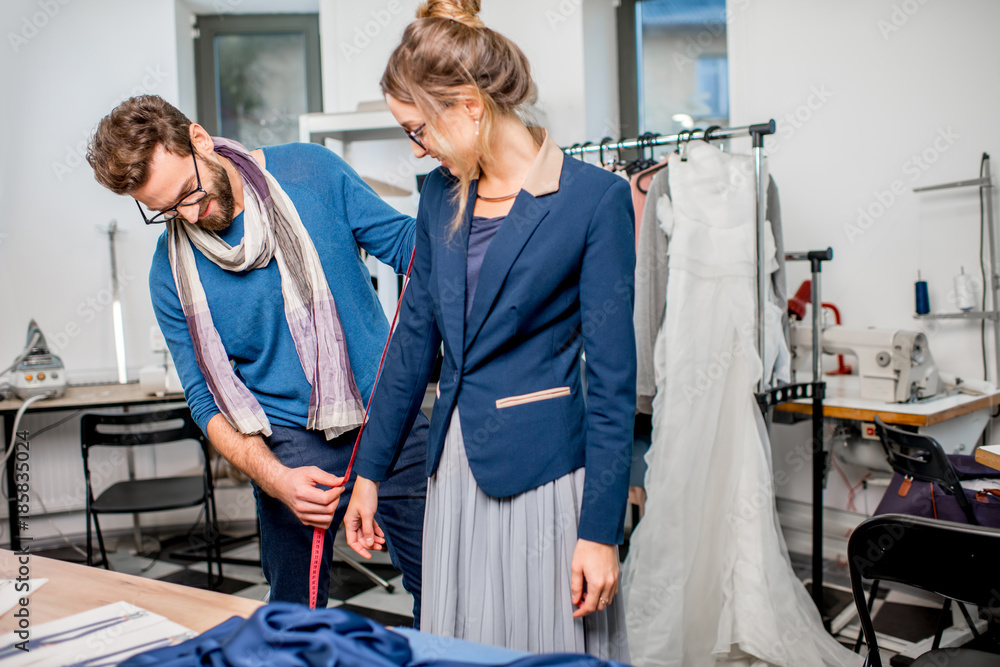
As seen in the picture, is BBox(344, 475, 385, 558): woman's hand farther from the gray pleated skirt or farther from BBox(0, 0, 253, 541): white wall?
BBox(0, 0, 253, 541): white wall

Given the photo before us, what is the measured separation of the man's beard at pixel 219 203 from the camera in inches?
58.5

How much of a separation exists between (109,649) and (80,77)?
3597 millimetres

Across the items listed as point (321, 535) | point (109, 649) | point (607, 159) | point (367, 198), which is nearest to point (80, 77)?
point (607, 159)

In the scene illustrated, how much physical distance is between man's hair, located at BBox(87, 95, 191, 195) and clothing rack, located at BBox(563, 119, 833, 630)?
156 cm

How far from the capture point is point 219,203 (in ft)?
4.89

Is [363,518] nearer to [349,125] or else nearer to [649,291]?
[649,291]

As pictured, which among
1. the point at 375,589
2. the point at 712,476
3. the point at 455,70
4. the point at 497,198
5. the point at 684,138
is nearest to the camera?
the point at 455,70

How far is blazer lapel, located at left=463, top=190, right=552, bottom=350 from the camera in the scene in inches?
43.0

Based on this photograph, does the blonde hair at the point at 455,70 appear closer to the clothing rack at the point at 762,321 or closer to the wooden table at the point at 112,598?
the wooden table at the point at 112,598

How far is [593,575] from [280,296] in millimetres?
891

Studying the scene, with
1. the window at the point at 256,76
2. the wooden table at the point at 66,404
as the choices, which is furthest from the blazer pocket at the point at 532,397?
the window at the point at 256,76

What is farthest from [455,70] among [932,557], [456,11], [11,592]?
[932,557]

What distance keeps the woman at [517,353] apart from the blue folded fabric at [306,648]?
268mm

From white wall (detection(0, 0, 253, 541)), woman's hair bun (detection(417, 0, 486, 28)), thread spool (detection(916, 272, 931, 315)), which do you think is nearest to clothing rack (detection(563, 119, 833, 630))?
thread spool (detection(916, 272, 931, 315))
